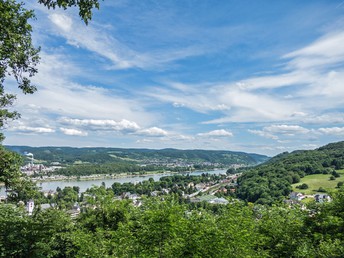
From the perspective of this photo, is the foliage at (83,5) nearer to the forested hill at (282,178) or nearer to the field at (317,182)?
the forested hill at (282,178)

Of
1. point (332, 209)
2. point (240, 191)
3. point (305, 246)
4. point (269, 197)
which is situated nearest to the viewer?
point (305, 246)

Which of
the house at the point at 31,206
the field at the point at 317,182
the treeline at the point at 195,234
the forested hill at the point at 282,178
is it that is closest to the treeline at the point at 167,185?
the forested hill at the point at 282,178

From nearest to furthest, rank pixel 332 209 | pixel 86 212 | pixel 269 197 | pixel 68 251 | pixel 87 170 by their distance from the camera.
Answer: pixel 332 209, pixel 68 251, pixel 86 212, pixel 269 197, pixel 87 170

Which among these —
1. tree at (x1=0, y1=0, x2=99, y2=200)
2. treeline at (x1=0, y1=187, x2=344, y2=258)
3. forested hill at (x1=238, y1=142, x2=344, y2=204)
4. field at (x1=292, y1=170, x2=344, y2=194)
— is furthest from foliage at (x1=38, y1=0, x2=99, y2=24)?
field at (x1=292, y1=170, x2=344, y2=194)

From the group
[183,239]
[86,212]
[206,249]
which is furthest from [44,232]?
[206,249]

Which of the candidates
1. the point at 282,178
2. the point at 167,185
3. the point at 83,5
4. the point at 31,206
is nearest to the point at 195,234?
the point at 83,5

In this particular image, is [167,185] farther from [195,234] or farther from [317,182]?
[195,234]

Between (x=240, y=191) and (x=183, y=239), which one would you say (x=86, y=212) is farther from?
(x=240, y=191)

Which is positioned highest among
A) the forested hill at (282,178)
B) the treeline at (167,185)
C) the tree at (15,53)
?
the tree at (15,53)

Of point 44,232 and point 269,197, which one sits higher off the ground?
point 44,232
